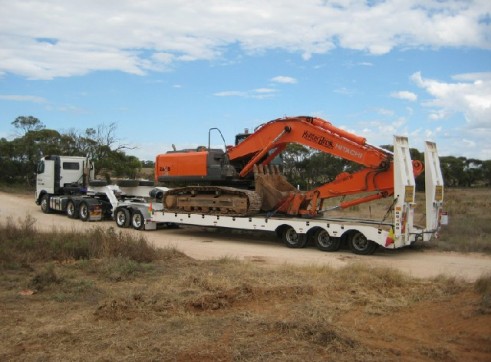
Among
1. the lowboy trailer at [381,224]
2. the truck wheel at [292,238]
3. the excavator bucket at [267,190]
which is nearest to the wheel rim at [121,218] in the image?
the lowboy trailer at [381,224]

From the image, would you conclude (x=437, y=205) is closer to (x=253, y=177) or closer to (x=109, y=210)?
(x=253, y=177)

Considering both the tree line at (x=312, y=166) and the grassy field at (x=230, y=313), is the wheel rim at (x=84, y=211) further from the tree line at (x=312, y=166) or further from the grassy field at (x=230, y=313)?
the tree line at (x=312, y=166)

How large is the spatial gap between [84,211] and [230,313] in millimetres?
16887

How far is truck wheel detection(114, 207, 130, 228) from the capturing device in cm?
2059

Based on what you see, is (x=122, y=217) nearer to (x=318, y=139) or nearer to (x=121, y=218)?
(x=121, y=218)

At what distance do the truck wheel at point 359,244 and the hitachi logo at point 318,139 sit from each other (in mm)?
2638

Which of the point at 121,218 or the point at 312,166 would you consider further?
the point at 312,166

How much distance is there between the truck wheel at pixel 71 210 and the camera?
2355cm

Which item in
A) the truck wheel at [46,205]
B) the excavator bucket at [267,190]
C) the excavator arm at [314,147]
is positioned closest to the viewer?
the excavator arm at [314,147]

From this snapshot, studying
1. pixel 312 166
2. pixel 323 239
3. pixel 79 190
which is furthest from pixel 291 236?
pixel 312 166

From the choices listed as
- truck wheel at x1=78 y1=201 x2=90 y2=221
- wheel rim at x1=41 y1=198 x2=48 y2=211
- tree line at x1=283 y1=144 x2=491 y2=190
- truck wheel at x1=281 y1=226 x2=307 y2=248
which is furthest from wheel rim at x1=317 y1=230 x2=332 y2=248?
tree line at x1=283 y1=144 x2=491 y2=190

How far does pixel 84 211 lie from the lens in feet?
75.2

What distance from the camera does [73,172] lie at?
25.8 metres

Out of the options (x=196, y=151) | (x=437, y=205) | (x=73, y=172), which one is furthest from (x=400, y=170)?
(x=73, y=172)
